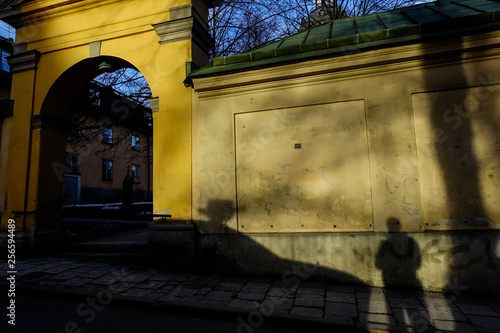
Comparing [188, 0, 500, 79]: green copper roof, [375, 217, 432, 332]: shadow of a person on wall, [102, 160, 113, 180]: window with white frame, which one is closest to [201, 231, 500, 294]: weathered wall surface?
[375, 217, 432, 332]: shadow of a person on wall

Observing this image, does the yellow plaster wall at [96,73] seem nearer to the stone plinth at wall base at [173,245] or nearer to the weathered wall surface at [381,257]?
the stone plinth at wall base at [173,245]

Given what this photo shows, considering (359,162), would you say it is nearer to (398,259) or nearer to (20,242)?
(398,259)

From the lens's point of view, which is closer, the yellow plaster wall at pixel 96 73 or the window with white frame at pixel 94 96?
the yellow plaster wall at pixel 96 73

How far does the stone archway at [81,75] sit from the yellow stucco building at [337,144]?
0.05 m

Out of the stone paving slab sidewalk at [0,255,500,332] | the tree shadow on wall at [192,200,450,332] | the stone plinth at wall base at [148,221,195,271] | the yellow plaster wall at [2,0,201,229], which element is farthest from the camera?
the yellow plaster wall at [2,0,201,229]

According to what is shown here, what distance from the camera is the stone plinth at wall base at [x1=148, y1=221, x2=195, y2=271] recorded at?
5250mm

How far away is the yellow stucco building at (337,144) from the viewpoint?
4.23 m

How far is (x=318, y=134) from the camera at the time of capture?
4895mm

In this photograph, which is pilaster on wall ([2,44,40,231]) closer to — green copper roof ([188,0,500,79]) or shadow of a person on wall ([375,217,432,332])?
green copper roof ([188,0,500,79])

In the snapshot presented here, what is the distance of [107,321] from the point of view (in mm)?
3391

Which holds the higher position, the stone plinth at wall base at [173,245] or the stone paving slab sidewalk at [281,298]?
the stone plinth at wall base at [173,245]

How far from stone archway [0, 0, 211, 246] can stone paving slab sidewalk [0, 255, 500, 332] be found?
1419 mm

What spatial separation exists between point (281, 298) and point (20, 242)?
6.56 m

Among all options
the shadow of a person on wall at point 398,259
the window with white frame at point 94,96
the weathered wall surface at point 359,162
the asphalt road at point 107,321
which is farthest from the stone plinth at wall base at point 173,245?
the window with white frame at point 94,96
